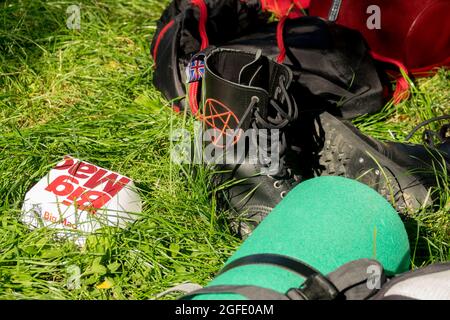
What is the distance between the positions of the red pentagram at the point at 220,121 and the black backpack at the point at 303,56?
0.25 meters

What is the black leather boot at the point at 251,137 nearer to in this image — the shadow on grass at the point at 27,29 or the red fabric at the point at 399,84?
the red fabric at the point at 399,84

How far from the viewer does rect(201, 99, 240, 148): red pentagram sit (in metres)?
1.94

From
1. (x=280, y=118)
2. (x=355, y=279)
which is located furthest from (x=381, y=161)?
(x=355, y=279)

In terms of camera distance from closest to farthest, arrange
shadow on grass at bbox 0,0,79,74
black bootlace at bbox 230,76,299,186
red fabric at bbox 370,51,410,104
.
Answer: black bootlace at bbox 230,76,299,186
red fabric at bbox 370,51,410,104
shadow on grass at bbox 0,0,79,74

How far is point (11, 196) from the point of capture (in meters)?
1.98

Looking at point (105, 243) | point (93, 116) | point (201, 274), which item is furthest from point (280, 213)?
point (93, 116)

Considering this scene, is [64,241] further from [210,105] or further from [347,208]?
[347,208]

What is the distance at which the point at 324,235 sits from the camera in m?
1.45

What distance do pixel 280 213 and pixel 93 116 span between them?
1.06m

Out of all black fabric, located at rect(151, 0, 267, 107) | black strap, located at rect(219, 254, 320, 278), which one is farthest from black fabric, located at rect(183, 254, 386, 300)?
black fabric, located at rect(151, 0, 267, 107)

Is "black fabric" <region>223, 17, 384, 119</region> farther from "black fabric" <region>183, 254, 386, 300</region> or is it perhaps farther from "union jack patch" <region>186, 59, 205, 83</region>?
"black fabric" <region>183, 254, 386, 300</region>

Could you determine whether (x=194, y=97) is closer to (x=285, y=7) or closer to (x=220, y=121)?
(x=220, y=121)

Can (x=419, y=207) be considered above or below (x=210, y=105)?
below

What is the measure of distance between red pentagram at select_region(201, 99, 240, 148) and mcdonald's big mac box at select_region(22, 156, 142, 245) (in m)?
0.29
